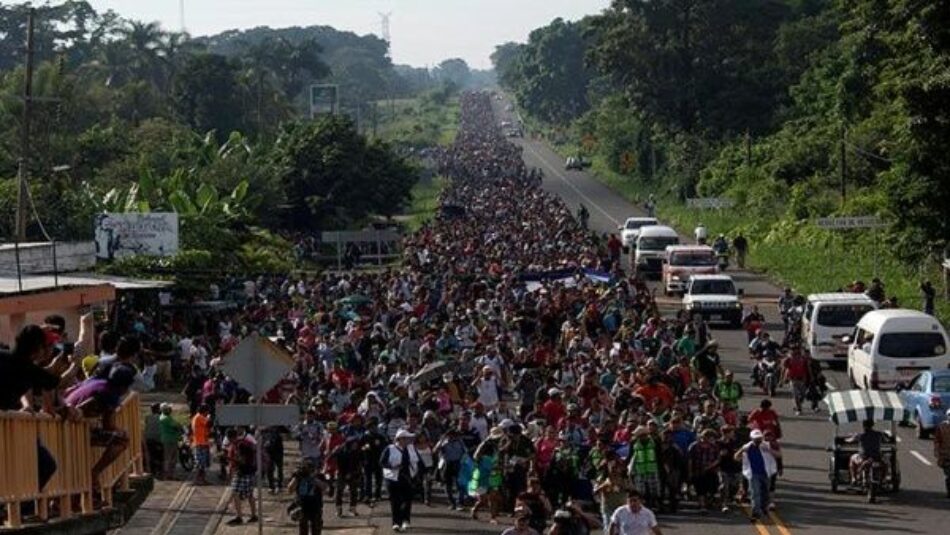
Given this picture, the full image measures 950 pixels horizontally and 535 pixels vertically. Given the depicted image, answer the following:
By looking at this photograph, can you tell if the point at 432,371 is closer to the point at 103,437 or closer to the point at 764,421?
the point at 764,421

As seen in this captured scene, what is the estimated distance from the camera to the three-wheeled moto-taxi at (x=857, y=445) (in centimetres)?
2486

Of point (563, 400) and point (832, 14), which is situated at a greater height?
point (832, 14)

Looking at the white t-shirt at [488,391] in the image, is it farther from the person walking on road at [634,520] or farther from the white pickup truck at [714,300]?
the white pickup truck at [714,300]

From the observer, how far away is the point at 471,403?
28750mm

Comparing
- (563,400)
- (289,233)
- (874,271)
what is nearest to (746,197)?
(289,233)

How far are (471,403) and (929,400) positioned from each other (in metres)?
6.85

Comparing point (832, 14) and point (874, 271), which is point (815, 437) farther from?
point (832, 14)

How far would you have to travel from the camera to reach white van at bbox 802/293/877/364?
39625 mm

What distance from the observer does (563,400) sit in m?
27.9

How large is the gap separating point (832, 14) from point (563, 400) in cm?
8249

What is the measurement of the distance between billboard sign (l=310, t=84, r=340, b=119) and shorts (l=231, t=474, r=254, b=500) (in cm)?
12711

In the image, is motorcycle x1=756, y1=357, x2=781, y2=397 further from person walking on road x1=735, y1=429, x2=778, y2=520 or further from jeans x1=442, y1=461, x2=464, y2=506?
person walking on road x1=735, y1=429, x2=778, y2=520

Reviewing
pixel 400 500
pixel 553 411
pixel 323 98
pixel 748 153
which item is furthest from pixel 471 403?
pixel 323 98

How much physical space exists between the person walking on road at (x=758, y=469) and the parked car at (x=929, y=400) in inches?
228
